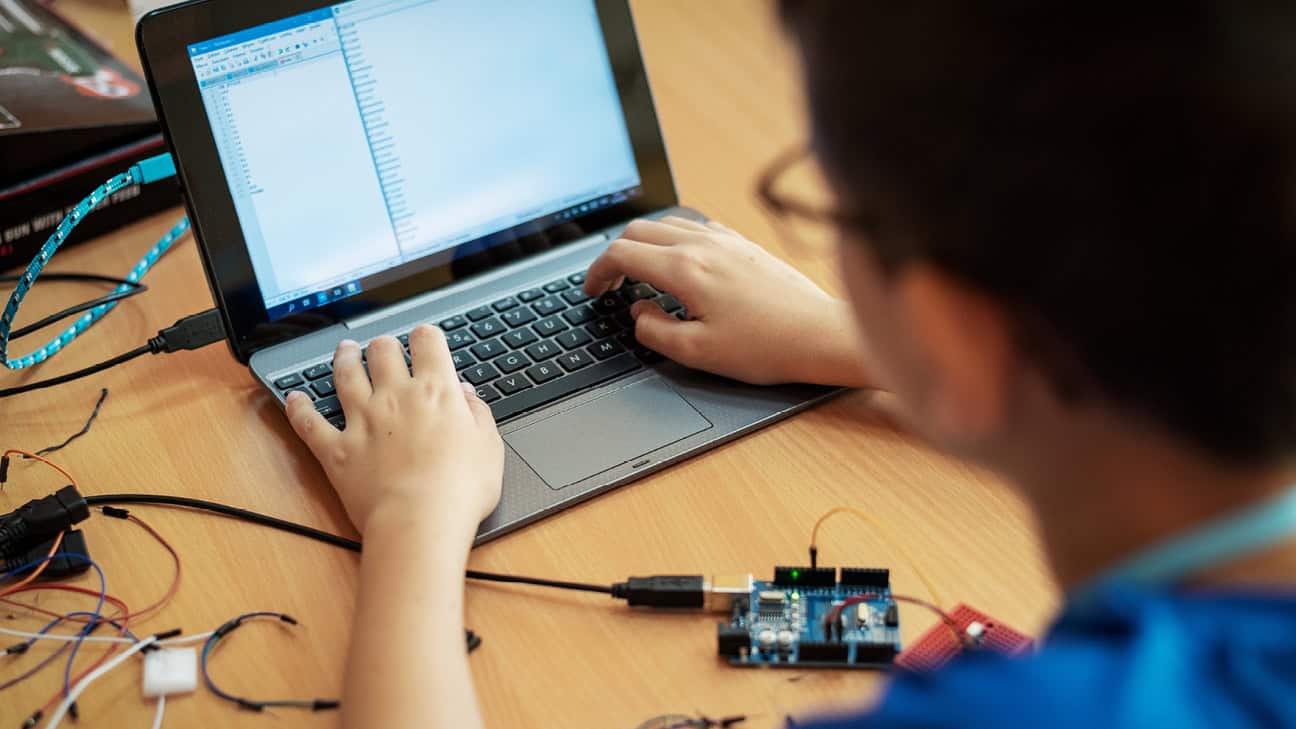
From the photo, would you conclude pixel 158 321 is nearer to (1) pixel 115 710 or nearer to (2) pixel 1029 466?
(1) pixel 115 710

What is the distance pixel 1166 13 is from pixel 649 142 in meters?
0.73

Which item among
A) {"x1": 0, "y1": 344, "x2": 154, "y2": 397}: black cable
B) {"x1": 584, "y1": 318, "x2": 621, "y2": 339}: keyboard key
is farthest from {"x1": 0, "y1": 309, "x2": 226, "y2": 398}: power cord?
{"x1": 584, "y1": 318, "x2": 621, "y2": 339}: keyboard key

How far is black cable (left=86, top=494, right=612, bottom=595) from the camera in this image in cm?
83

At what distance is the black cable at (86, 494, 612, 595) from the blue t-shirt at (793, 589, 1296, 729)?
1.12ft

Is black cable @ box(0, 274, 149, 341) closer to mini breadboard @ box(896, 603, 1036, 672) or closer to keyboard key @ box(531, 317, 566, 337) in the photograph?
keyboard key @ box(531, 317, 566, 337)

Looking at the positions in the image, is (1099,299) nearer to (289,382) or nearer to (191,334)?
(289,382)

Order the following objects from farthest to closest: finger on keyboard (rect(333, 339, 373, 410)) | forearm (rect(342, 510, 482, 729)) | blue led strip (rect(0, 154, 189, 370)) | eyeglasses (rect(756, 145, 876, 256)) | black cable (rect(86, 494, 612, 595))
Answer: blue led strip (rect(0, 154, 189, 370)), finger on keyboard (rect(333, 339, 373, 410)), black cable (rect(86, 494, 612, 595)), forearm (rect(342, 510, 482, 729)), eyeglasses (rect(756, 145, 876, 256))

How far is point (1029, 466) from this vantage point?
0.57 m

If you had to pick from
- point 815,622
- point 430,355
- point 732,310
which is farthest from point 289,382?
point 815,622

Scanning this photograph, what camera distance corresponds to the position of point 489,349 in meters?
1.00

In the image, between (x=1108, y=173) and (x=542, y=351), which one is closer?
(x=1108, y=173)

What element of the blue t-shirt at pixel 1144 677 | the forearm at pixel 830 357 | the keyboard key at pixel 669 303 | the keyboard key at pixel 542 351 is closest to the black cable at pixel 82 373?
the keyboard key at pixel 542 351

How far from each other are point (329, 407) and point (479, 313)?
15cm

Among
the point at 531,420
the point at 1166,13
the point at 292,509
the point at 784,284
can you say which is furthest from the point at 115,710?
the point at 1166,13
